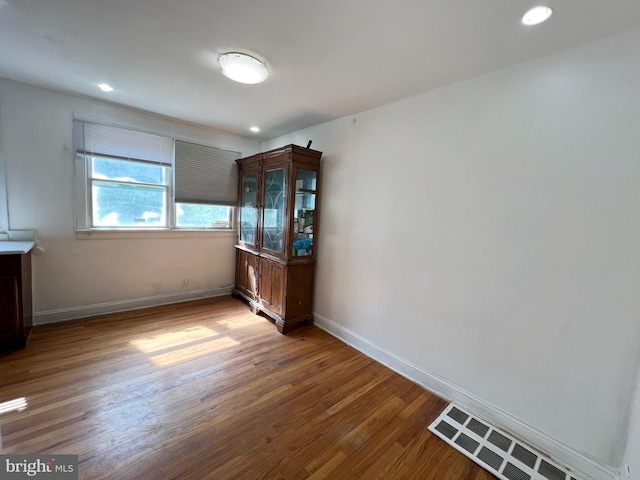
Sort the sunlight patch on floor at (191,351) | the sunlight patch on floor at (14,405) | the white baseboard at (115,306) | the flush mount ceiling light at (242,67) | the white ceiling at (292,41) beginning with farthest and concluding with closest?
1. the white baseboard at (115,306)
2. the sunlight patch on floor at (191,351)
3. the flush mount ceiling light at (242,67)
4. the sunlight patch on floor at (14,405)
5. the white ceiling at (292,41)

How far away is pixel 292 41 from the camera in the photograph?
1.68m

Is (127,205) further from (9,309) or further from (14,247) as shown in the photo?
(9,309)

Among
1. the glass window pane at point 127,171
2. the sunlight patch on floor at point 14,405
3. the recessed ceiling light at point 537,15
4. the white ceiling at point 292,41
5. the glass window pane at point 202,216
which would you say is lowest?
the sunlight patch on floor at point 14,405

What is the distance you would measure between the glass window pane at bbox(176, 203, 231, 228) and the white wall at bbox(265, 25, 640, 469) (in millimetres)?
2506

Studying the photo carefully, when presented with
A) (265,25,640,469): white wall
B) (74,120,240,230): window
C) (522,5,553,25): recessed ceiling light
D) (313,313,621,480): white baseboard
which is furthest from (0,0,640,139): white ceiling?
(313,313,621,480): white baseboard

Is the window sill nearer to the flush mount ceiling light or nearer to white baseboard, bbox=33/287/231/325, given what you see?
white baseboard, bbox=33/287/231/325

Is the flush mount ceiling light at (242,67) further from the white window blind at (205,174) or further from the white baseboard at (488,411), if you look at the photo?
the white baseboard at (488,411)

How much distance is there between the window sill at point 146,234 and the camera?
9.99 feet

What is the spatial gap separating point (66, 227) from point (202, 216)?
4.80 ft

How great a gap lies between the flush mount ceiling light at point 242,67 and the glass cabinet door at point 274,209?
1.15 metres

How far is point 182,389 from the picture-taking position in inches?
79.7

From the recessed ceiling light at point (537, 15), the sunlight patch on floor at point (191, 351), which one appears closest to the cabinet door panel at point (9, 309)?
the sunlight patch on floor at point (191, 351)

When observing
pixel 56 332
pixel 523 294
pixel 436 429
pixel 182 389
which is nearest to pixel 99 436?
pixel 182 389

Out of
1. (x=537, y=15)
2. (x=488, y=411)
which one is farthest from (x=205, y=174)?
(x=488, y=411)
